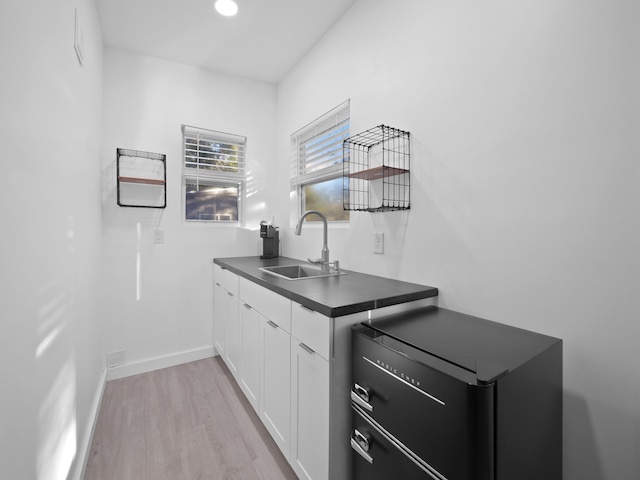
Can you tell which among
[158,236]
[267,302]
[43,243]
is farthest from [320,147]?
[43,243]

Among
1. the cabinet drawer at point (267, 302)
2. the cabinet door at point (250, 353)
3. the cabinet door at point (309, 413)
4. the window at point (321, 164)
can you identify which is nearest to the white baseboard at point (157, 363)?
the cabinet door at point (250, 353)

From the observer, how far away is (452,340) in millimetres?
1043

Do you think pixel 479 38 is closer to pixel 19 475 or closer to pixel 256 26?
pixel 256 26

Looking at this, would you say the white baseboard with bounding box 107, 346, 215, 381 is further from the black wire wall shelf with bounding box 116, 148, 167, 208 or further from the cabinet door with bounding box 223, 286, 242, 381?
the black wire wall shelf with bounding box 116, 148, 167, 208

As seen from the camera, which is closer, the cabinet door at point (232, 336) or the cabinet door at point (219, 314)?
the cabinet door at point (232, 336)

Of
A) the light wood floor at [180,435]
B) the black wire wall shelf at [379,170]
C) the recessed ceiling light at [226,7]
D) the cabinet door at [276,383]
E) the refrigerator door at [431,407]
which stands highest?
the recessed ceiling light at [226,7]

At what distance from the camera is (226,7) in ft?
6.84

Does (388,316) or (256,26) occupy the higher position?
(256,26)

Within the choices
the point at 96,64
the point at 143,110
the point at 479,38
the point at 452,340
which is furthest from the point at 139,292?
the point at 479,38

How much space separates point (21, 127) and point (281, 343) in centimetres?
126

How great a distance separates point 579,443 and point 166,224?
291 centimetres

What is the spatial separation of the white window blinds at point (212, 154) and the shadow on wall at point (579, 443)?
2867mm

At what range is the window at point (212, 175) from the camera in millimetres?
2848

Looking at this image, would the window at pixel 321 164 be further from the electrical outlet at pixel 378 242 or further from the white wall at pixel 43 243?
the white wall at pixel 43 243
